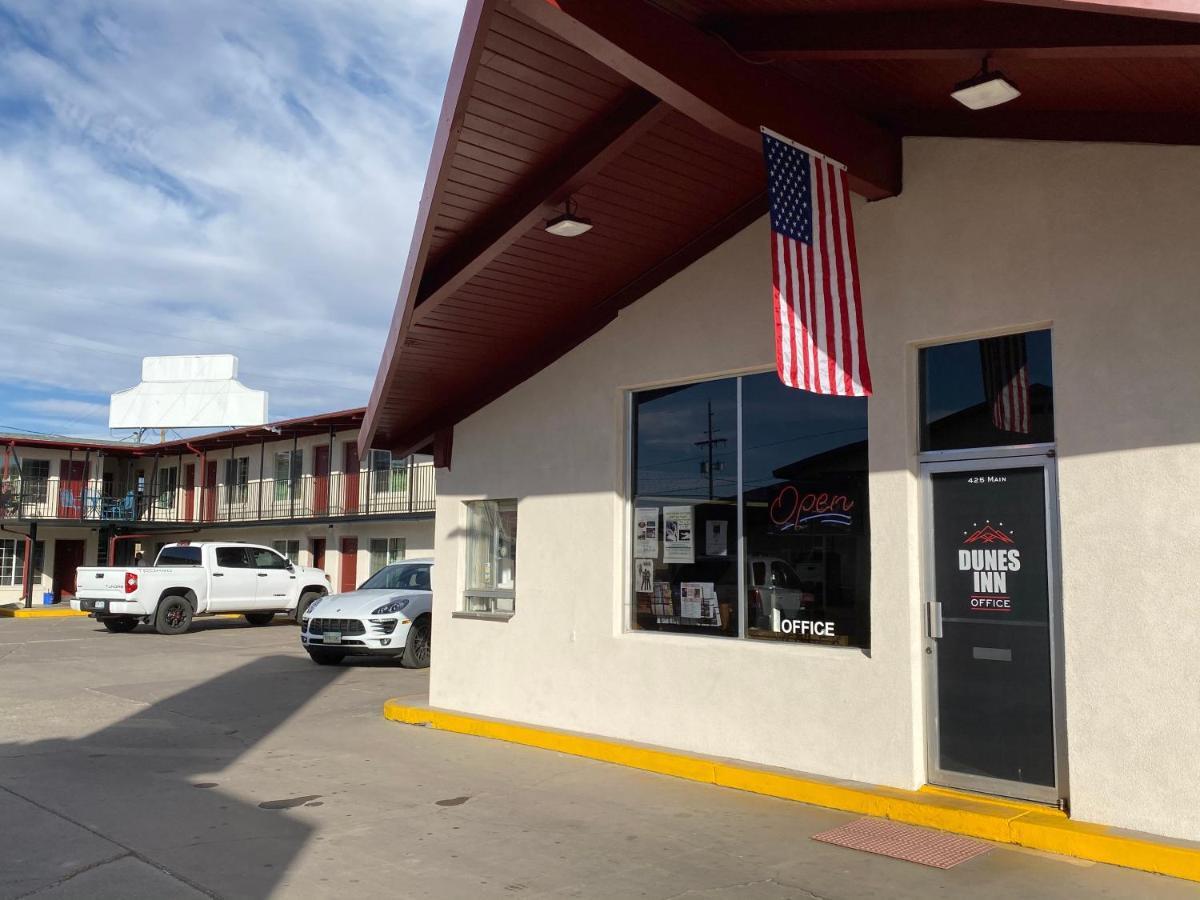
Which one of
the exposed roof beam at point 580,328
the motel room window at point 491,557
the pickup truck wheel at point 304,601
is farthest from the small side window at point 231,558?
the motel room window at point 491,557

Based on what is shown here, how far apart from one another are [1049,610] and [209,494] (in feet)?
119

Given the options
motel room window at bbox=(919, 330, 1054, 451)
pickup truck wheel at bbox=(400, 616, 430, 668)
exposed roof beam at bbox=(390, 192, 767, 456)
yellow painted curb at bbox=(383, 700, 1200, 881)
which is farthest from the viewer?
pickup truck wheel at bbox=(400, 616, 430, 668)

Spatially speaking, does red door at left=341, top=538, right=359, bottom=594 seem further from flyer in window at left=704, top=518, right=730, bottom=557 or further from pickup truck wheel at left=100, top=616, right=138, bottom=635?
flyer in window at left=704, top=518, right=730, bottom=557

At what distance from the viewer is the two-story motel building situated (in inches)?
1185

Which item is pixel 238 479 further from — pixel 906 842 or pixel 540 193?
pixel 906 842

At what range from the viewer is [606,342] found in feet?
33.5

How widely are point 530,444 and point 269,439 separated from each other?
27200 millimetres

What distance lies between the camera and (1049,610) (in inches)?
272

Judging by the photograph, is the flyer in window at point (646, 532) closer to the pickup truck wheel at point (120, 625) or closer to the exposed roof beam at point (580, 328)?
the exposed roof beam at point (580, 328)

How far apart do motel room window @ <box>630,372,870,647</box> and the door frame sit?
1.59ft

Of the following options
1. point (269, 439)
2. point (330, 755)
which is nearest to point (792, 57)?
point (330, 755)

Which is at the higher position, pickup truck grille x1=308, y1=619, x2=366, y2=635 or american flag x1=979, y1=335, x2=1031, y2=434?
american flag x1=979, y1=335, x2=1031, y2=434

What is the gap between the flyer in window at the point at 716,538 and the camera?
8.97 m

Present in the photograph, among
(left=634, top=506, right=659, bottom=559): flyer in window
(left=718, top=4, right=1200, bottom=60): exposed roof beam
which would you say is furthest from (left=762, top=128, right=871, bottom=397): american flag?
(left=634, top=506, right=659, bottom=559): flyer in window
